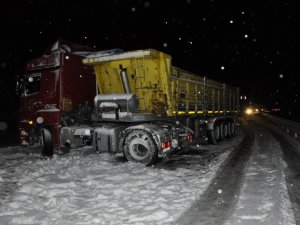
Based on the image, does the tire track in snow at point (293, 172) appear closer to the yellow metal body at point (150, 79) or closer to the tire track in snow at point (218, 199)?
the tire track in snow at point (218, 199)

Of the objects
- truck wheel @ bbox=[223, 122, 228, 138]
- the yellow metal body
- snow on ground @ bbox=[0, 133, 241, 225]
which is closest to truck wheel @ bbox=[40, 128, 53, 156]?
snow on ground @ bbox=[0, 133, 241, 225]

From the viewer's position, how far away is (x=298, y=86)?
93.1 meters

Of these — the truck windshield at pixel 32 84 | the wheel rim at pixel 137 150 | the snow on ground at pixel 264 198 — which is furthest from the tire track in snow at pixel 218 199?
the truck windshield at pixel 32 84

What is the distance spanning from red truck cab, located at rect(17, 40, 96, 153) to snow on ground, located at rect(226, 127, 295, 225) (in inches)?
206

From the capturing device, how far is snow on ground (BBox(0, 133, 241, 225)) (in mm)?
4691

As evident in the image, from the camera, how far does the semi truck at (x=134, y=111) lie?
27.3 feet

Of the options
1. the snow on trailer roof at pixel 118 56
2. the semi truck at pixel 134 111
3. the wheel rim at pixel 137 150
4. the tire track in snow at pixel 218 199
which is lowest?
the tire track in snow at pixel 218 199

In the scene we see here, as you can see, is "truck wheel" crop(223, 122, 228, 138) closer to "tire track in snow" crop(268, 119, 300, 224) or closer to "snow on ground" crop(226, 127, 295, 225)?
"tire track in snow" crop(268, 119, 300, 224)

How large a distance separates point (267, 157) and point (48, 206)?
678 cm

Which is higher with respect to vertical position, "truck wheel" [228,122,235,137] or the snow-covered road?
"truck wheel" [228,122,235,137]

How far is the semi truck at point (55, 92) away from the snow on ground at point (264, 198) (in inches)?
206

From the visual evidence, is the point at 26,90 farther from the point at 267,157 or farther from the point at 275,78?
the point at 275,78

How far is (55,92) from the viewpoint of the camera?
30.2ft

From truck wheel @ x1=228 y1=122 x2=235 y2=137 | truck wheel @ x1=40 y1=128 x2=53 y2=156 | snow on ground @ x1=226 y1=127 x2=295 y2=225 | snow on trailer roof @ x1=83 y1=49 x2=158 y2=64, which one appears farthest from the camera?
truck wheel @ x1=228 y1=122 x2=235 y2=137
